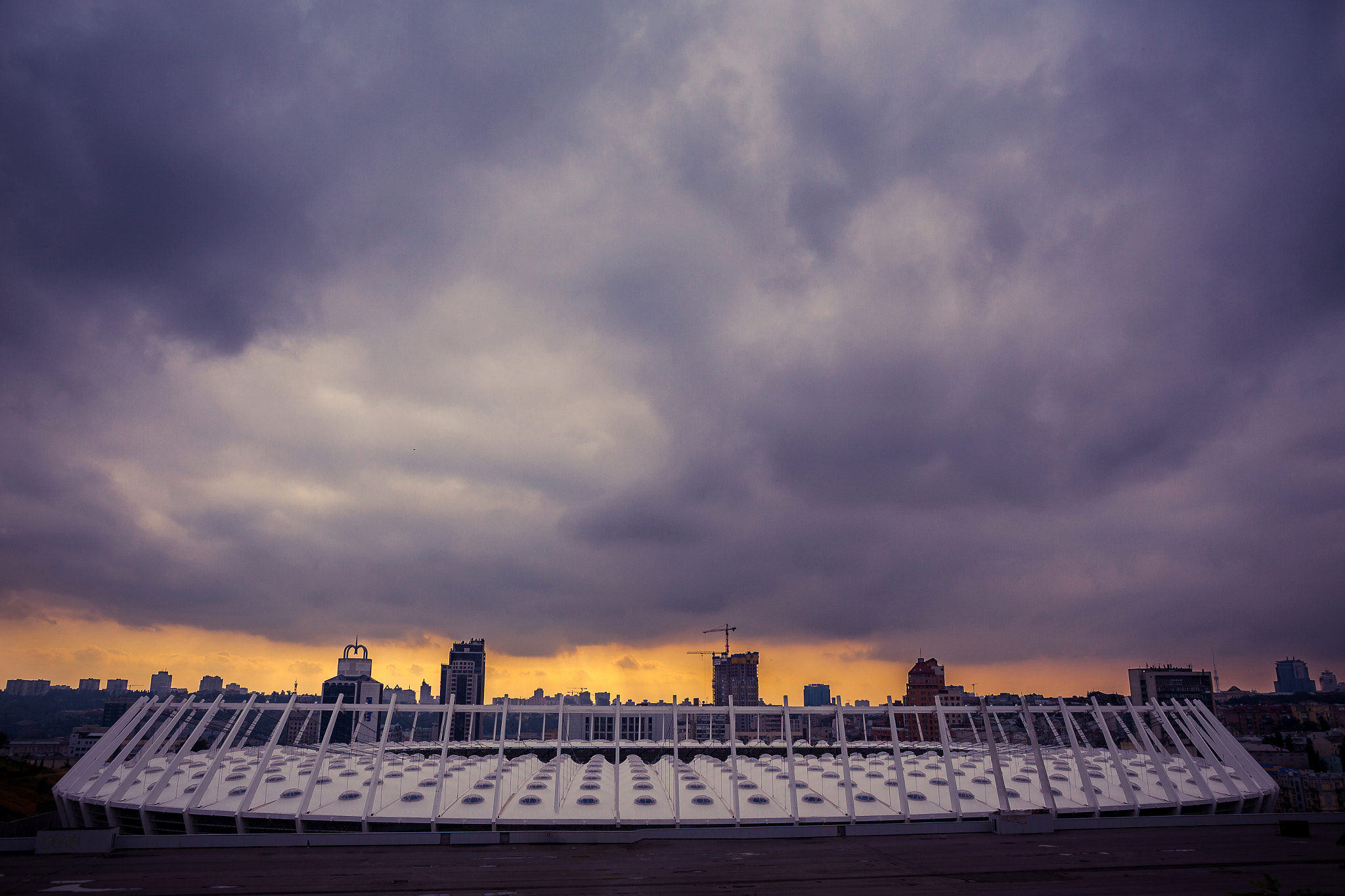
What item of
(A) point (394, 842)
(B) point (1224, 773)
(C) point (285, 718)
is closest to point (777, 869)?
(A) point (394, 842)

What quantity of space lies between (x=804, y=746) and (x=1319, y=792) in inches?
3915

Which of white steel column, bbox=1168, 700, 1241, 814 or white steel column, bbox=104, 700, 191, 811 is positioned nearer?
white steel column, bbox=104, 700, 191, 811

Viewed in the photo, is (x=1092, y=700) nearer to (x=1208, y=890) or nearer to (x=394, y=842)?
(x=1208, y=890)

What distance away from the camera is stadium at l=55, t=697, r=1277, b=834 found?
54.1 meters

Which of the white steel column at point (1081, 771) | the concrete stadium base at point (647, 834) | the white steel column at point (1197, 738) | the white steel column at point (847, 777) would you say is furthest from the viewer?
the white steel column at point (1197, 738)

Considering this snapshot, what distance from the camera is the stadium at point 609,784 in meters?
54.1

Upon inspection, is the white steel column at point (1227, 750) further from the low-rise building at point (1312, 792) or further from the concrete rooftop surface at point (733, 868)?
the low-rise building at point (1312, 792)

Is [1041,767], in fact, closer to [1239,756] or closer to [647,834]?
[1239,756]

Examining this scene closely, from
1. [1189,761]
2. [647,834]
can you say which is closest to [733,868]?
[647,834]

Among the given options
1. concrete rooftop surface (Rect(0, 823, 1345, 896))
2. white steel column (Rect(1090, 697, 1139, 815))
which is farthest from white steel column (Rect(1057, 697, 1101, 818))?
concrete rooftop surface (Rect(0, 823, 1345, 896))

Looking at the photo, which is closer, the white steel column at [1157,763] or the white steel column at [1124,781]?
the white steel column at [1124,781]

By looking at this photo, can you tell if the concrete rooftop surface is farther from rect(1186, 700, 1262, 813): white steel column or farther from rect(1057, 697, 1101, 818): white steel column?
rect(1186, 700, 1262, 813): white steel column

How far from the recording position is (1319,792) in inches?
5143

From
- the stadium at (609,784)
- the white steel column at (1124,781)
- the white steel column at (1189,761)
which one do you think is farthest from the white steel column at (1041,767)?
the white steel column at (1189,761)
